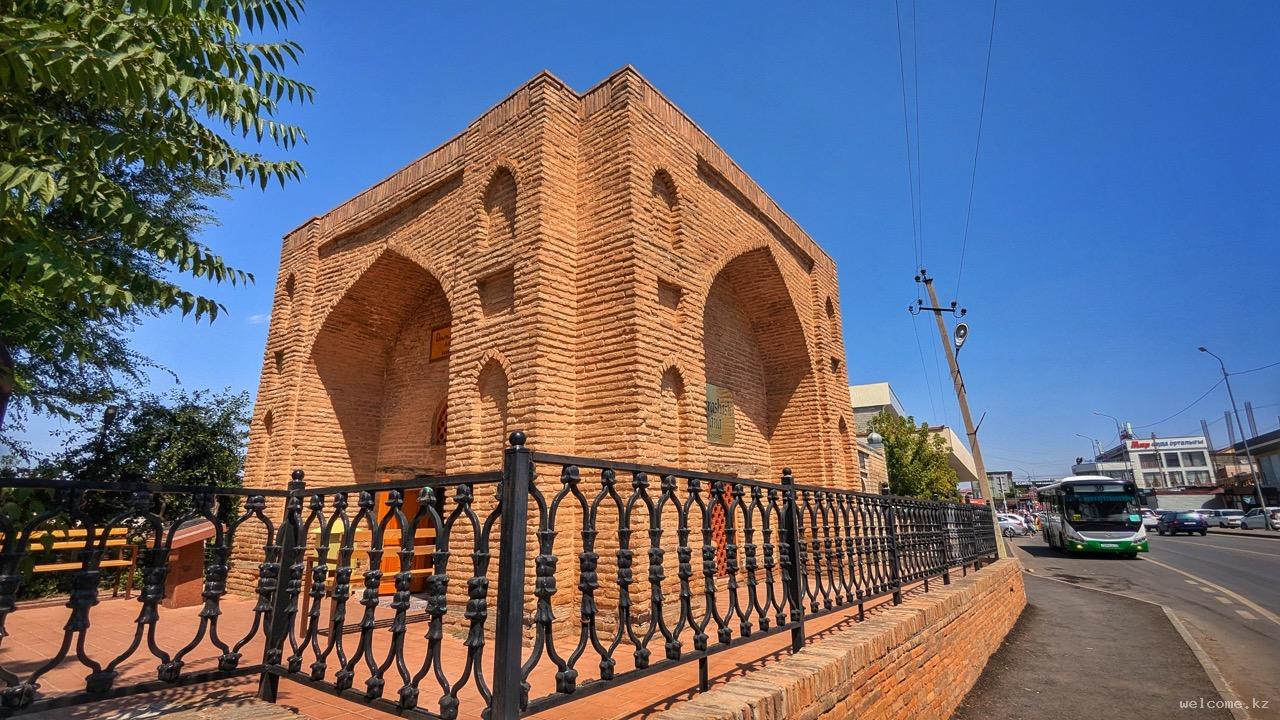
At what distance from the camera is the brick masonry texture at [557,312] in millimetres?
6500

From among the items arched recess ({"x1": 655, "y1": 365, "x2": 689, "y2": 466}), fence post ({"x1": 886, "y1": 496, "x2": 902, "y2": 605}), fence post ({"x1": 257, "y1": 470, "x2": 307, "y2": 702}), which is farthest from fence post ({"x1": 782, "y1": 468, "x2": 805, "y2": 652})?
arched recess ({"x1": 655, "y1": 365, "x2": 689, "y2": 466})

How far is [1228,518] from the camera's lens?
35750 millimetres

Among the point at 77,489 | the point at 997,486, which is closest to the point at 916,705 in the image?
the point at 77,489

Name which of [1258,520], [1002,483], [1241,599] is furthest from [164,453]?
[1002,483]

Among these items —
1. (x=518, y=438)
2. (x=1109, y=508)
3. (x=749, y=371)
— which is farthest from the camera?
(x=1109, y=508)

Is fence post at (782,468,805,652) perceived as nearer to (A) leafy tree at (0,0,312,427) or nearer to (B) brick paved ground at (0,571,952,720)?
(B) brick paved ground at (0,571,952,720)

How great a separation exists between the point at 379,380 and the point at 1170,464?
91462 millimetres

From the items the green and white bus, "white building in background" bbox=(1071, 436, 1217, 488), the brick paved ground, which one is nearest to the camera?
the brick paved ground

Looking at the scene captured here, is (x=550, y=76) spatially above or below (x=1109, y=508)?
above

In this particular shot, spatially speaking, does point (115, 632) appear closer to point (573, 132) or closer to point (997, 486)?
point (573, 132)

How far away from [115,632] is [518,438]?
271 inches

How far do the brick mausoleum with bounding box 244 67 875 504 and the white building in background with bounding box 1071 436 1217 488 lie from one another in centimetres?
7570

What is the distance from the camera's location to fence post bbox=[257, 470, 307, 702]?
2768 mm

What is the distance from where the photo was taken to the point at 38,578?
917cm
